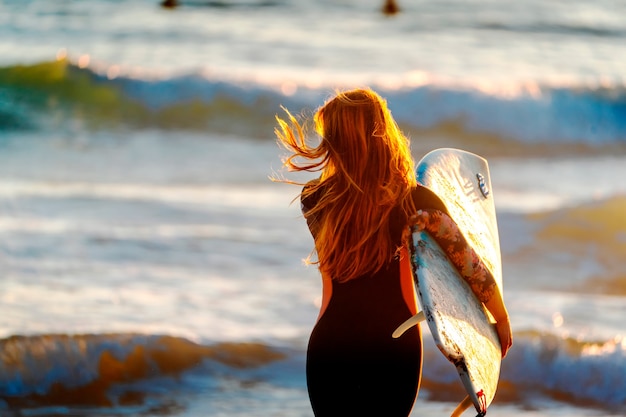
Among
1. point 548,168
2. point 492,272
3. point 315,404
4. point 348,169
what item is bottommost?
point 548,168

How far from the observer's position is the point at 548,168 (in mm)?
10898

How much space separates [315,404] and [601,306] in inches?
147

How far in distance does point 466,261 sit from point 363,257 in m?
0.27

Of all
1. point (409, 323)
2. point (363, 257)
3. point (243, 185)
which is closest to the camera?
point (409, 323)

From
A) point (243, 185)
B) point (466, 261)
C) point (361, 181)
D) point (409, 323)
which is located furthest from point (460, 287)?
point (243, 185)

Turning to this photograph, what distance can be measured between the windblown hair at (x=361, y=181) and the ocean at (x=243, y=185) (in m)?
2.08

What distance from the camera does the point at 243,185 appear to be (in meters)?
9.36

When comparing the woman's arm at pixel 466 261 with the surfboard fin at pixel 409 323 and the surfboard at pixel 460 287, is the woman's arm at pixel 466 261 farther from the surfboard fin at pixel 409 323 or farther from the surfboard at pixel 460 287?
the surfboard fin at pixel 409 323

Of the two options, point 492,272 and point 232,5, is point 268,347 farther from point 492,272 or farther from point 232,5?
point 232,5

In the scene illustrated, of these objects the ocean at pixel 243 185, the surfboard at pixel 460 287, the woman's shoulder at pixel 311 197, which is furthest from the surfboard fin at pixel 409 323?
the ocean at pixel 243 185

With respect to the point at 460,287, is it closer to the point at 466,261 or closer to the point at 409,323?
the point at 466,261

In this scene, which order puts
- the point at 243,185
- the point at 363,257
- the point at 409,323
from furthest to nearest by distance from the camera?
the point at 243,185
the point at 363,257
the point at 409,323

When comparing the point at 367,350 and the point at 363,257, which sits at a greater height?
the point at 363,257

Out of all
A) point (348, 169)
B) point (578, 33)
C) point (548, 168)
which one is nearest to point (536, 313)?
point (348, 169)
